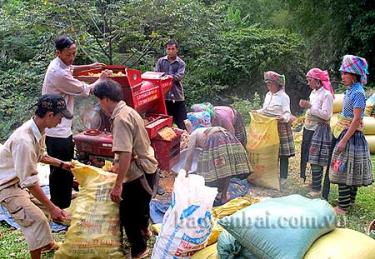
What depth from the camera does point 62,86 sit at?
11.5 ft

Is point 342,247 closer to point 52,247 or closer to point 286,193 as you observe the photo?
point 52,247

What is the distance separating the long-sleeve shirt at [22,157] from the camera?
2.75 metres

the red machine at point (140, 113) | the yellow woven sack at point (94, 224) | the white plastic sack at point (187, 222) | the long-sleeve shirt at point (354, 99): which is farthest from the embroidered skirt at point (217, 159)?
the white plastic sack at point (187, 222)

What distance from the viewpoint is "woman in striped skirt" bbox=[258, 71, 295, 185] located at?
15.1ft

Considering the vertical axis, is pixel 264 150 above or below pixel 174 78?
below

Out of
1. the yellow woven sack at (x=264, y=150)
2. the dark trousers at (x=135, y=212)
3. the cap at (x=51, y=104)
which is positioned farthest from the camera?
the yellow woven sack at (x=264, y=150)

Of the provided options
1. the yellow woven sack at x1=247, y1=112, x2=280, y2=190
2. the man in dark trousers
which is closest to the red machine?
the yellow woven sack at x1=247, y1=112, x2=280, y2=190

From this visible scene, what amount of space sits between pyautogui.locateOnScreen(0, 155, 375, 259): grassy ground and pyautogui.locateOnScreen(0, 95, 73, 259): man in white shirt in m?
0.44

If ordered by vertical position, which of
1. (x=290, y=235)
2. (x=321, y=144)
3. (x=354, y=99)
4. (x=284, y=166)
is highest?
(x=354, y=99)

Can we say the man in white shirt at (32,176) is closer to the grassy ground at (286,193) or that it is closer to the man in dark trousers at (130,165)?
the man in dark trousers at (130,165)

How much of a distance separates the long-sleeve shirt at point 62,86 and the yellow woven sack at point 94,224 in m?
0.54

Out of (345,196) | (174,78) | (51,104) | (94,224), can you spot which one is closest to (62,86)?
(51,104)

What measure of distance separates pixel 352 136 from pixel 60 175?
2414 mm

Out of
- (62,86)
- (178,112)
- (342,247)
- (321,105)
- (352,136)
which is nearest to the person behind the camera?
(342,247)
